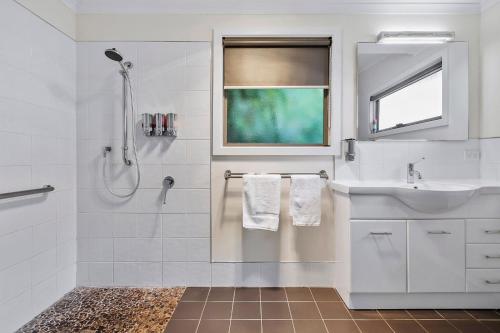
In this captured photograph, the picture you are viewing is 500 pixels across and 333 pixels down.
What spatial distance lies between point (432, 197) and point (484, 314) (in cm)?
85

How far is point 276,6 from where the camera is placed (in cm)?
219

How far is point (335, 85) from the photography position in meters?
2.21

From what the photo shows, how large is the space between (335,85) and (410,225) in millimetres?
1136

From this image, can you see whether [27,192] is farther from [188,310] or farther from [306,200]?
[306,200]

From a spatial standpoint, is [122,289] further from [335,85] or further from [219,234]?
[335,85]

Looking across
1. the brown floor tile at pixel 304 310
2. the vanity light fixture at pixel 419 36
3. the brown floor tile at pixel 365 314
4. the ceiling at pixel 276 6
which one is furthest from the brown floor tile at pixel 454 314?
the ceiling at pixel 276 6

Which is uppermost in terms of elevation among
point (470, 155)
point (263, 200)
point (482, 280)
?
point (470, 155)

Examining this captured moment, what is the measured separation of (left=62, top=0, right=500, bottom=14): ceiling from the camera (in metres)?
2.18

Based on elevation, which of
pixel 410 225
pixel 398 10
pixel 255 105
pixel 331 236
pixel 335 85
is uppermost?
pixel 398 10

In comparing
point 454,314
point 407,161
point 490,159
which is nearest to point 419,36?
point 407,161

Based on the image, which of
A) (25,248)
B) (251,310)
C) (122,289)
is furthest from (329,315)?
(25,248)

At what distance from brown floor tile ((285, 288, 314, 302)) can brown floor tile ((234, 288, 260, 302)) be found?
0.23m

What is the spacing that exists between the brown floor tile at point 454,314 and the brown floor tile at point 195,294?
1.58 meters

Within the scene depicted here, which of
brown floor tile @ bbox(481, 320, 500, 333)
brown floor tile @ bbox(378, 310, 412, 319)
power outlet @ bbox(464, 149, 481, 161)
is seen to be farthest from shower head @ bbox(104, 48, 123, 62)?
brown floor tile @ bbox(481, 320, 500, 333)
